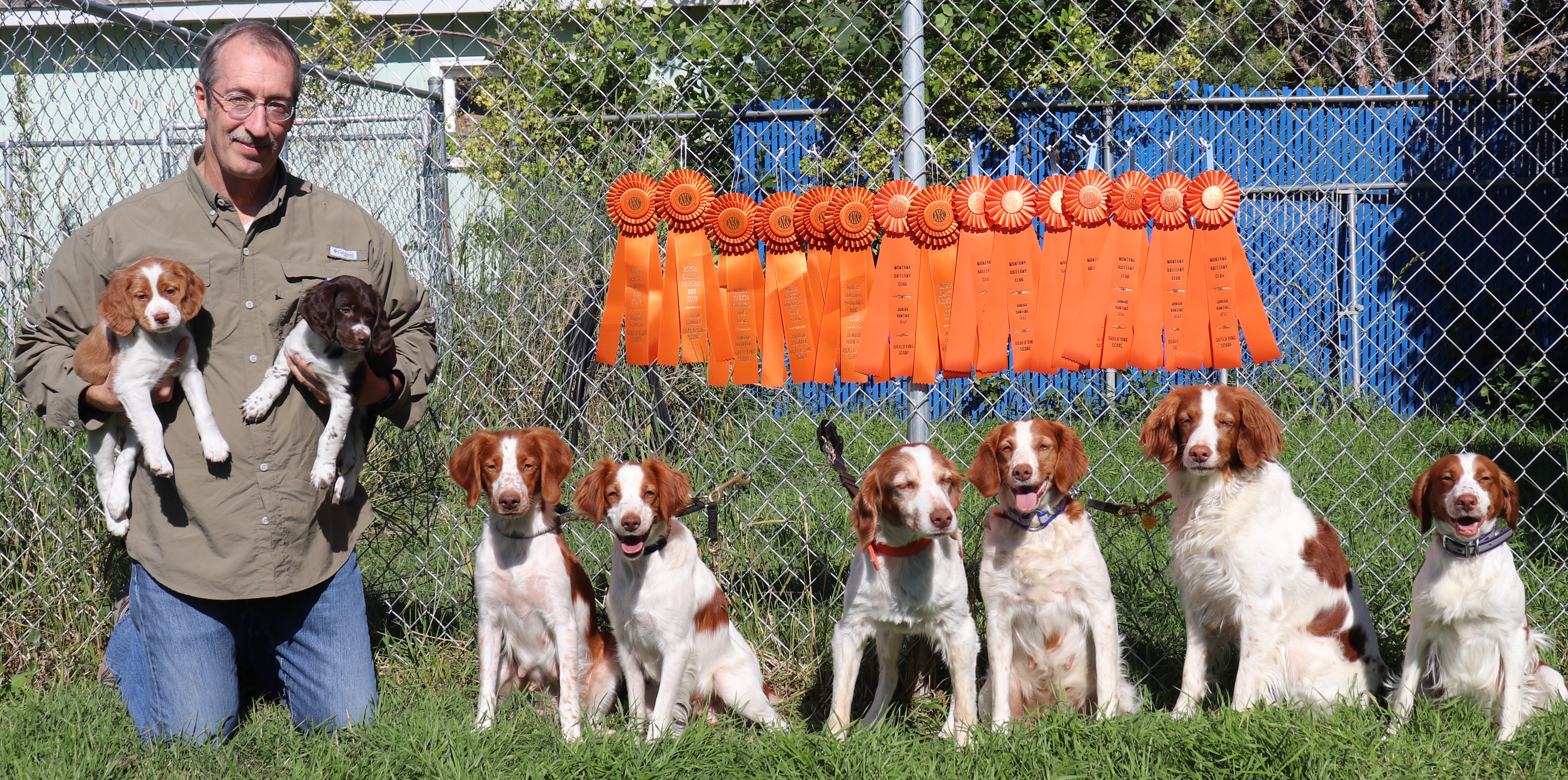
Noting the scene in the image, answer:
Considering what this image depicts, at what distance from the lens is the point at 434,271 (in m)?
4.46

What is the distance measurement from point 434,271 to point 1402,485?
4.70m

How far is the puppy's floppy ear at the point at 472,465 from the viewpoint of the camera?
300 cm

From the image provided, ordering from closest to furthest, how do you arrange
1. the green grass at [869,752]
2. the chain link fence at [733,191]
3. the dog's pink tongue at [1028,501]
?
the green grass at [869,752] → the dog's pink tongue at [1028,501] → the chain link fence at [733,191]

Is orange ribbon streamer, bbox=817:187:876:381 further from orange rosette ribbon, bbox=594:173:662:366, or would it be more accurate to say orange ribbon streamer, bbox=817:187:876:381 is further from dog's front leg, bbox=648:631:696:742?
dog's front leg, bbox=648:631:696:742

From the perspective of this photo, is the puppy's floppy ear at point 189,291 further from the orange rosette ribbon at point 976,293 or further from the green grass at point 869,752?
the orange rosette ribbon at point 976,293

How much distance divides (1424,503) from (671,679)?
2096 millimetres

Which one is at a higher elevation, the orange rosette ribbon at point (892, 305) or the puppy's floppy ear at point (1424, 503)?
the orange rosette ribbon at point (892, 305)

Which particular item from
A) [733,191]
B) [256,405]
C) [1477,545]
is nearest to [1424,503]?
[1477,545]

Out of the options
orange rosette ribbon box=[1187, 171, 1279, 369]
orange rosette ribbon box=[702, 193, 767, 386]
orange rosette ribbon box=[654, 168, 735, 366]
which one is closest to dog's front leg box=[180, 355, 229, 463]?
orange rosette ribbon box=[654, 168, 735, 366]

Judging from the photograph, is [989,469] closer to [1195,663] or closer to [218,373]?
[1195,663]

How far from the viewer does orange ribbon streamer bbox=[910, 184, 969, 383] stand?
3.15 metres

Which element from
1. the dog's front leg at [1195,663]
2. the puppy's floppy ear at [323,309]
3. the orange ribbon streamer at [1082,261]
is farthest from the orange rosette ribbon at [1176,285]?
the puppy's floppy ear at [323,309]

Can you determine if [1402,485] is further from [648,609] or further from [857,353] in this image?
[648,609]

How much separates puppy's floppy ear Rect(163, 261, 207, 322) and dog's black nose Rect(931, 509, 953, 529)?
1.99 m
